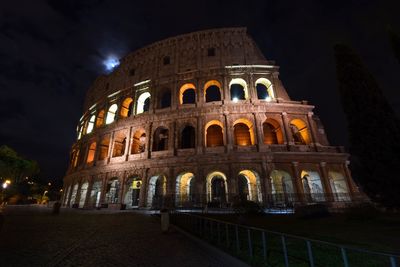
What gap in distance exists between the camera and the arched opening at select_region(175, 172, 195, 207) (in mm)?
16505

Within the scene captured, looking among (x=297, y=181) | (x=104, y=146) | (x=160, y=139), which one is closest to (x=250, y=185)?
(x=297, y=181)

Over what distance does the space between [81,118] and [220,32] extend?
2498 cm

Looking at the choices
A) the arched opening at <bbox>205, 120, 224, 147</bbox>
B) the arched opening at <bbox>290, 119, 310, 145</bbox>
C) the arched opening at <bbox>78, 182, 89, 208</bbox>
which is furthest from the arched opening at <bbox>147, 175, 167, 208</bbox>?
the arched opening at <bbox>290, 119, 310, 145</bbox>

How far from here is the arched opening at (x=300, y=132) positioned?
19.9 m

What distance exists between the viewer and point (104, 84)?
30078 millimetres

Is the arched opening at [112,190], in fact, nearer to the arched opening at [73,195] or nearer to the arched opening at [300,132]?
the arched opening at [73,195]

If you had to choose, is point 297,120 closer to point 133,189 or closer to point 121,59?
point 133,189

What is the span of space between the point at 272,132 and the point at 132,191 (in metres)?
16.8

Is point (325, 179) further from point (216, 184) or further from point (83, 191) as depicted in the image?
point (83, 191)

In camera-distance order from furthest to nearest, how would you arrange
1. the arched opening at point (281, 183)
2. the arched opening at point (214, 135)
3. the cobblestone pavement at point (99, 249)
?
1. the arched opening at point (214, 135)
2. the arched opening at point (281, 183)
3. the cobblestone pavement at point (99, 249)

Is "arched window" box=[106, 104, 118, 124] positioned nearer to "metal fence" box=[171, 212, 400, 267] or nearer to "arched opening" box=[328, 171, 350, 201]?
"metal fence" box=[171, 212, 400, 267]

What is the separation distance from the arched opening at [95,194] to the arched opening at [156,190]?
278 inches

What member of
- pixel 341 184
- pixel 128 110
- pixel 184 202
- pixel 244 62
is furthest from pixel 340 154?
pixel 128 110

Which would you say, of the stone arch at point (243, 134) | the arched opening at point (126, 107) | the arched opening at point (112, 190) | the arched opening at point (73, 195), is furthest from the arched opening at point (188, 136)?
the arched opening at point (73, 195)
